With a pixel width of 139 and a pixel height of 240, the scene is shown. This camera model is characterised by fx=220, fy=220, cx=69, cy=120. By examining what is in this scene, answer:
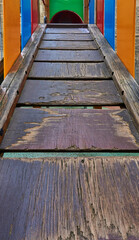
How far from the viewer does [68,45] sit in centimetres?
194

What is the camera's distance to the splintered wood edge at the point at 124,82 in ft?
3.02

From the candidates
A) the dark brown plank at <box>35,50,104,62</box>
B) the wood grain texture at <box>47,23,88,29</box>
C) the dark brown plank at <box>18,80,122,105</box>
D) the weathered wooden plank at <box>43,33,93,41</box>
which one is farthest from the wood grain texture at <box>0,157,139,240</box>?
the wood grain texture at <box>47,23,88,29</box>

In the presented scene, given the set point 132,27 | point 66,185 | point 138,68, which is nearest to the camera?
point 66,185

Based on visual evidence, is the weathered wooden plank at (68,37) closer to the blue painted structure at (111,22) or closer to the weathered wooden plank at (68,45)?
the weathered wooden plank at (68,45)

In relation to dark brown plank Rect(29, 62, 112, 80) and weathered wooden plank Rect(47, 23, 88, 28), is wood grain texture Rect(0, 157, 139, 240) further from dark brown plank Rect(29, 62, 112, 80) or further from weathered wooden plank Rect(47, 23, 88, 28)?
weathered wooden plank Rect(47, 23, 88, 28)

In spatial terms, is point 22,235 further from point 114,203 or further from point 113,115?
point 113,115

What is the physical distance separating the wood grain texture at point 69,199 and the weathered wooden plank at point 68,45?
1394 mm

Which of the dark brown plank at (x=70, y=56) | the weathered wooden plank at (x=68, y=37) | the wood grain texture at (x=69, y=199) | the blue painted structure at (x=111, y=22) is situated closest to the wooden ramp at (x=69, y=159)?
the wood grain texture at (x=69, y=199)

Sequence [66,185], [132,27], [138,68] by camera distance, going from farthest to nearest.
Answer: [138,68] → [132,27] → [66,185]

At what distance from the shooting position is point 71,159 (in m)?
0.68

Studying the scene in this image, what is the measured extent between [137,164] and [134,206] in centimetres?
15

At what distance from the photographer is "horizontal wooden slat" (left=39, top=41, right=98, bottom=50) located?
186 centimetres

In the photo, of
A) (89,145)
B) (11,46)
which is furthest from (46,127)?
(11,46)

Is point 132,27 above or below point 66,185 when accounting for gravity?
above
